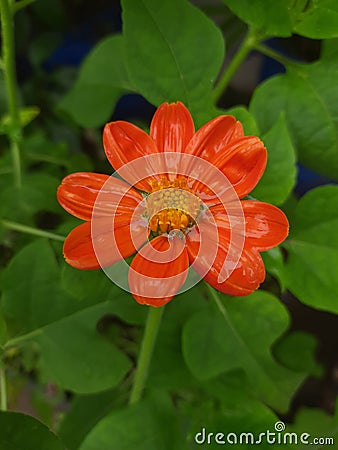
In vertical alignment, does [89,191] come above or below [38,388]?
above

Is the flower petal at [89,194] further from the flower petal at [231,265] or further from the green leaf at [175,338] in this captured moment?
the green leaf at [175,338]

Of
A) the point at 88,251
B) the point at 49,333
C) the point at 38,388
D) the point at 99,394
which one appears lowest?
the point at 38,388

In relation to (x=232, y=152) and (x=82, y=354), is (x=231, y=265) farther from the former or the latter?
(x=82, y=354)

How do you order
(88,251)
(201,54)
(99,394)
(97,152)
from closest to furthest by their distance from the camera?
(88,251) < (201,54) < (99,394) < (97,152)

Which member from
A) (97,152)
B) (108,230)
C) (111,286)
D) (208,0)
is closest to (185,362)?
(111,286)

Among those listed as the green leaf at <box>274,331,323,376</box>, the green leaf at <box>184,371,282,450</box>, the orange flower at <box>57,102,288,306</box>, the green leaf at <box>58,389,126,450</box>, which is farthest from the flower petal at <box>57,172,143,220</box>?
the green leaf at <box>274,331,323,376</box>

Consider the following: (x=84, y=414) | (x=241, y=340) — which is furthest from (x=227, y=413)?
(x=84, y=414)

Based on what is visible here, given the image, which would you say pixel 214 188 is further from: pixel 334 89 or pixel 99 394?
pixel 99 394
